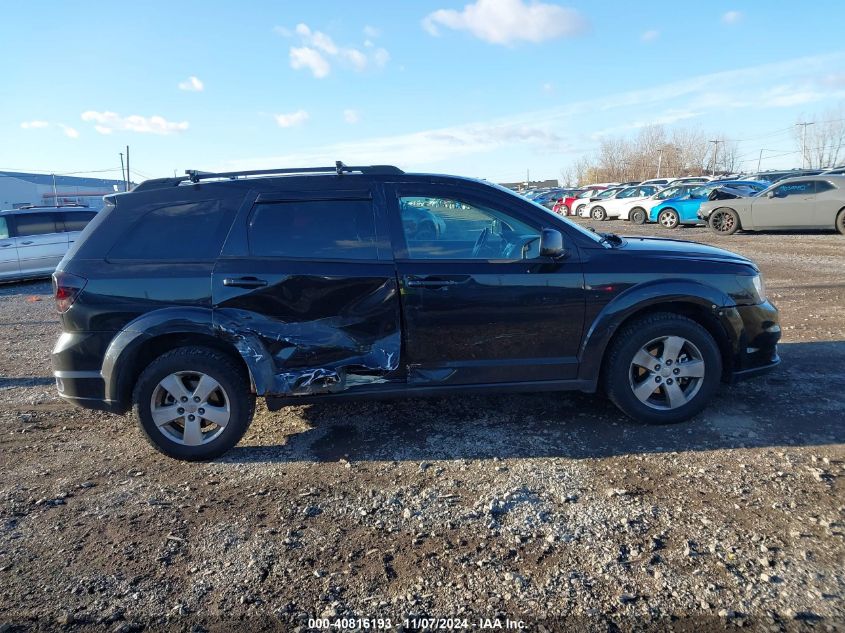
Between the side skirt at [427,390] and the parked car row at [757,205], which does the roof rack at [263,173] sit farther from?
the parked car row at [757,205]

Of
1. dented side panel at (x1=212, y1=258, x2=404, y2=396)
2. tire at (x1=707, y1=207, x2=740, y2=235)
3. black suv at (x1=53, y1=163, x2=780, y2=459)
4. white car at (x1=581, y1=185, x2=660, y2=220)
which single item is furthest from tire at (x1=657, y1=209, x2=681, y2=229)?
dented side panel at (x1=212, y1=258, x2=404, y2=396)

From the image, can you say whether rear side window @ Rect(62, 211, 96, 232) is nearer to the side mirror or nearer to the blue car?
the side mirror

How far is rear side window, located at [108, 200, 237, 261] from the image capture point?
3847 millimetres

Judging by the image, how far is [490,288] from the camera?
3889mm

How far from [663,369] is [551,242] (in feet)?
4.22

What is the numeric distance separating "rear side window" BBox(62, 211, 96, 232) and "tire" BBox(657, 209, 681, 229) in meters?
18.8

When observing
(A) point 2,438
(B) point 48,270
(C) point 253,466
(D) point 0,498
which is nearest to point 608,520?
(C) point 253,466

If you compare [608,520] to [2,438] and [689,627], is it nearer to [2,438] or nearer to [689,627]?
[689,627]

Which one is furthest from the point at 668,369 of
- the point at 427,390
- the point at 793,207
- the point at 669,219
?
the point at 669,219

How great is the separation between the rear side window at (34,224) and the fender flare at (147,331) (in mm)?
11143

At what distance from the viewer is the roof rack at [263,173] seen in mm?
4094

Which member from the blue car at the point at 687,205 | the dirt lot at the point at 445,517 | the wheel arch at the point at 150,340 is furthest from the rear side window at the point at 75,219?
the blue car at the point at 687,205

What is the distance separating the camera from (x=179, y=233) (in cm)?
389

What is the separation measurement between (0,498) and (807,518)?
4.66 metres
